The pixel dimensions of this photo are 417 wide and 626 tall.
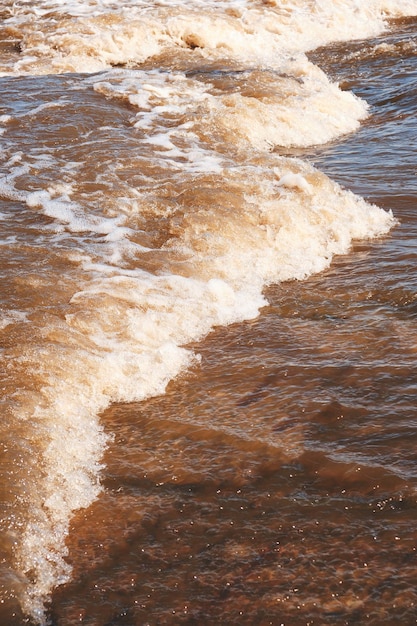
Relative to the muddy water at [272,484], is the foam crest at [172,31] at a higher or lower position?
higher

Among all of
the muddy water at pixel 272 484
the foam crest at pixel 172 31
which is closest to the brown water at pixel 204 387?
the muddy water at pixel 272 484

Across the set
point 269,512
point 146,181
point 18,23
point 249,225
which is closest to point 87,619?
point 269,512

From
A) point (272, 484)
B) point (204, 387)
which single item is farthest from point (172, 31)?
point (272, 484)

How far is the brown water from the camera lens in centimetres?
281

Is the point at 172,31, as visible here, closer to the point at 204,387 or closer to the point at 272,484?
the point at 204,387

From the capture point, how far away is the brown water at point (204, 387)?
2.81 meters

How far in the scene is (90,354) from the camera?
14.0 ft

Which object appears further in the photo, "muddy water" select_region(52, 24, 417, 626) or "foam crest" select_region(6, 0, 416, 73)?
"foam crest" select_region(6, 0, 416, 73)

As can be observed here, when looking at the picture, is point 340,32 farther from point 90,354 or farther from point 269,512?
point 269,512

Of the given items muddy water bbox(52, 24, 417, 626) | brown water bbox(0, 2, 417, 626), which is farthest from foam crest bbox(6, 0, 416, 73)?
muddy water bbox(52, 24, 417, 626)

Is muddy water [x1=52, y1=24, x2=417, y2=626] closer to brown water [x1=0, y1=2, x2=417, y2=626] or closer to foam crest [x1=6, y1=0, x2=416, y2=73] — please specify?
brown water [x1=0, y1=2, x2=417, y2=626]

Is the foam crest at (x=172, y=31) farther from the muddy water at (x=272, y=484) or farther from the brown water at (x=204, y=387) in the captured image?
the muddy water at (x=272, y=484)

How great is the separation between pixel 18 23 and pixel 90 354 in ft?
39.4

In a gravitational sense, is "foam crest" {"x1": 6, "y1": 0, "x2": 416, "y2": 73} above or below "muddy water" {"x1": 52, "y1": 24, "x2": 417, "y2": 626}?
above
